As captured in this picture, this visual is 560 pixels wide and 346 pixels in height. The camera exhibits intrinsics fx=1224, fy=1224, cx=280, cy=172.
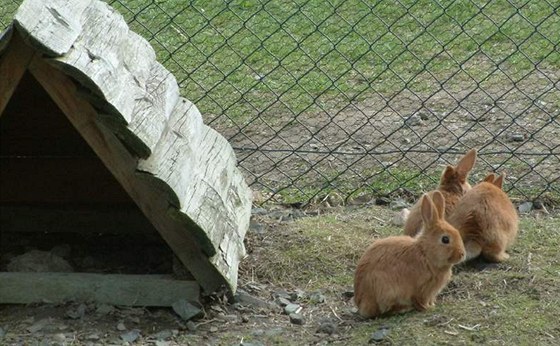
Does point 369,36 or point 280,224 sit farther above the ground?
point 369,36

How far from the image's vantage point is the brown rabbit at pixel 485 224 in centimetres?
543

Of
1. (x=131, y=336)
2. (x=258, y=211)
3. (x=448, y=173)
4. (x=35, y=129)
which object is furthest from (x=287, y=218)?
(x=131, y=336)

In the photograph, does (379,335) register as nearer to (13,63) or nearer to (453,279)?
(453,279)

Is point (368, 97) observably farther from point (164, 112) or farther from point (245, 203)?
point (164, 112)

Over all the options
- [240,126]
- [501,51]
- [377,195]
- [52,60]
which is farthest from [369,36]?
[52,60]

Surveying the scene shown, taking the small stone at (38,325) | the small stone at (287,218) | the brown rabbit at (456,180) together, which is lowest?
the small stone at (38,325)

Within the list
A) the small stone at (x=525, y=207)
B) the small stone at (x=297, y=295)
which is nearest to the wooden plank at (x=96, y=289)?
the small stone at (x=297, y=295)

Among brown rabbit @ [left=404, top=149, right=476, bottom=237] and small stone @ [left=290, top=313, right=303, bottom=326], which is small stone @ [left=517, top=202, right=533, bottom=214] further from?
small stone @ [left=290, top=313, right=303, bottom=326]

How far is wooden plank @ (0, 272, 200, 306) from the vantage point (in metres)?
5.18

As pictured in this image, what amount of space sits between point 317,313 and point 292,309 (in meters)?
0.12

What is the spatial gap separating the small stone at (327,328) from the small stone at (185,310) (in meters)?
0.51

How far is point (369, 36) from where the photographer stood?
9141 millimetres

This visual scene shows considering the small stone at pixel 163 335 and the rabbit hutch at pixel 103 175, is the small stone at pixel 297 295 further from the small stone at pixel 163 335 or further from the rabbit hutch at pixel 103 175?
the small stone at pixel 163 335

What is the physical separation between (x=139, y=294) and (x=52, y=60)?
115 cm
